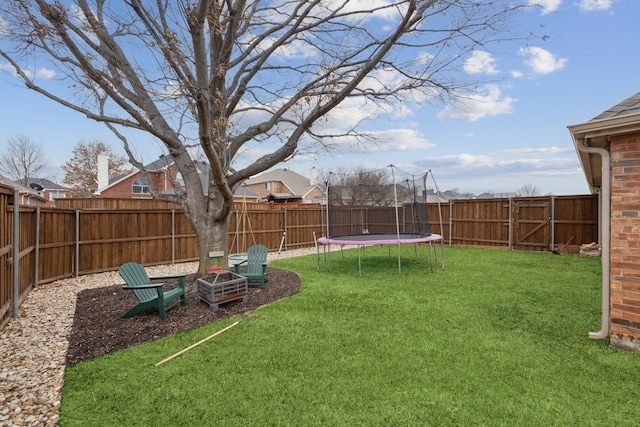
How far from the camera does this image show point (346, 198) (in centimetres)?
1125

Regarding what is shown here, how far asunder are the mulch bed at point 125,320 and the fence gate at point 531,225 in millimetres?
9037

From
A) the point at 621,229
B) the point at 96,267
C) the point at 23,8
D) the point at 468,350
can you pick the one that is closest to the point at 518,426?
the point at 468,350

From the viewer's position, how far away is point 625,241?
10.4 ft

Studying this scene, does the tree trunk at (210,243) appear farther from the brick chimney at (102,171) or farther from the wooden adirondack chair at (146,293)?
the brick chimney at (102,171)

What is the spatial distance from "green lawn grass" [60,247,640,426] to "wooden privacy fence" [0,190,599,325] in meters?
2.78

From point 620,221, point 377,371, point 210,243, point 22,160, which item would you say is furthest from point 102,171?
point 620,221

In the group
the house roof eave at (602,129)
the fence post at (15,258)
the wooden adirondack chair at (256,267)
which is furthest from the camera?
the wooden adirondack chair at (256,267)

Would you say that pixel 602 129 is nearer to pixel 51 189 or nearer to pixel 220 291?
pixel 220 291

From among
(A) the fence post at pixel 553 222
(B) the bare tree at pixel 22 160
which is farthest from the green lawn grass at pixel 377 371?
(B) the bare tree at pixel 22 160

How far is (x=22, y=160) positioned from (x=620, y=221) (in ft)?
125

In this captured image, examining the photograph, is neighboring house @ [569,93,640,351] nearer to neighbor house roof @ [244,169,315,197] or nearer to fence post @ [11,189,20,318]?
fence post @ [11,189,20,318]

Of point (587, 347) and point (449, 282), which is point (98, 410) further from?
point (449, 282)

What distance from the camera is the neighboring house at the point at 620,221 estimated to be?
122 inches

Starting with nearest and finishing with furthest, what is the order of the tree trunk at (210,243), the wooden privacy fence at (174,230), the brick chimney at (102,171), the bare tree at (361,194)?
the wooden privacy fence at (174,230) → the tree trunk at (210,243) → the bare tree at (361,194) → the brick chimney at (102,171)
